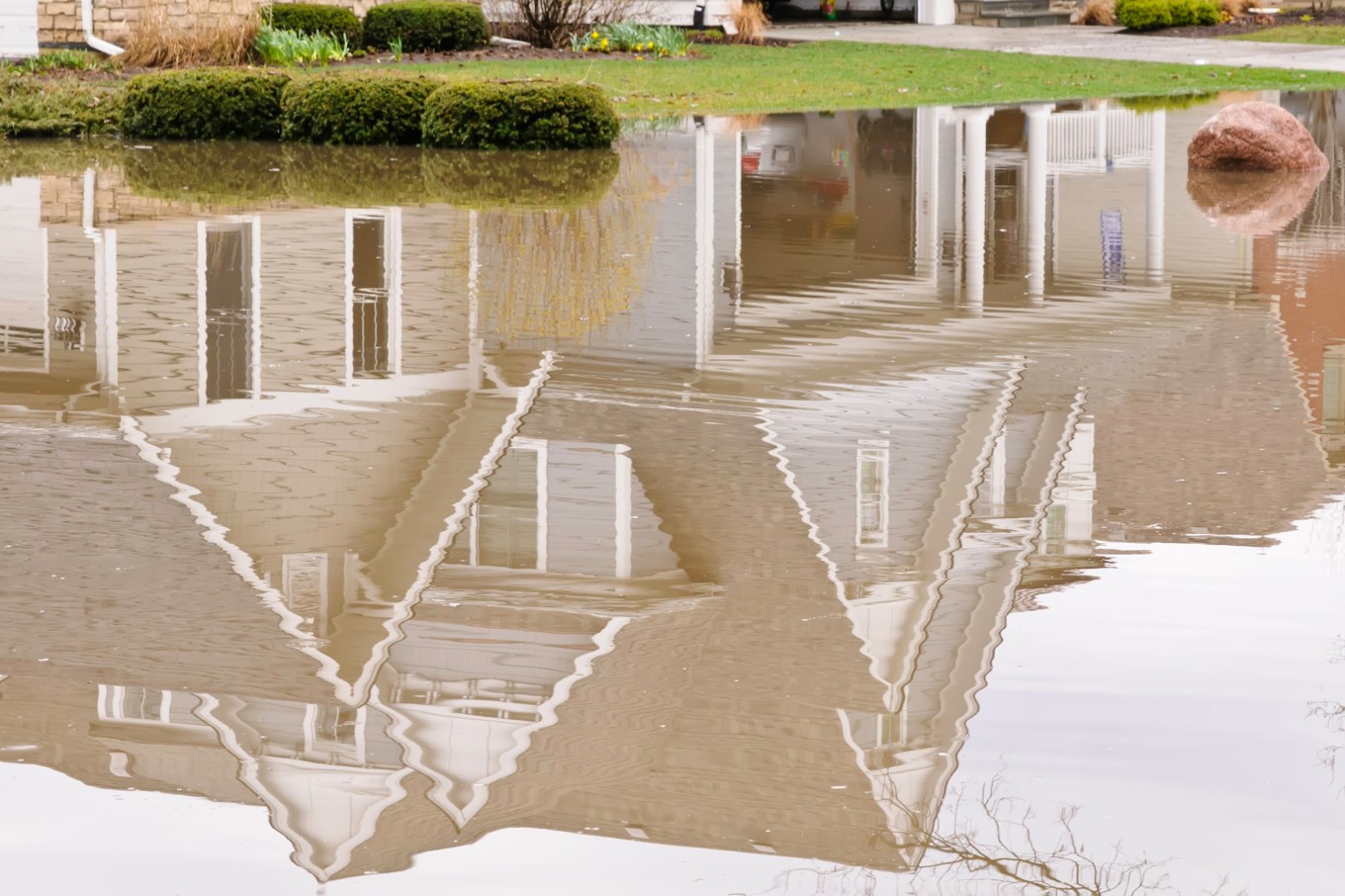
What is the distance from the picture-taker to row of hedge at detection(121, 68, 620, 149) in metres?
19.3

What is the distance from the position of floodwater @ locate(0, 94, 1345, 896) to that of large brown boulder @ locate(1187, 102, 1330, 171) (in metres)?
4.74

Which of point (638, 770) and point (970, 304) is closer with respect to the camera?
point (638, 770)

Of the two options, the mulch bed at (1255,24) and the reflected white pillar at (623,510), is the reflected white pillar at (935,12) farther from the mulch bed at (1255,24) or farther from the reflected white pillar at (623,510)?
the reflected white pillar at (623,510)

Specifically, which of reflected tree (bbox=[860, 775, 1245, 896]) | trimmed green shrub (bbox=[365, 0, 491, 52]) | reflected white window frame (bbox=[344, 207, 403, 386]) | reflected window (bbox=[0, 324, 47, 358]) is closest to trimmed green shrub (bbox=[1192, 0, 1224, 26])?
trimmed green shrub (bbox=[365, 0, 491, 52])

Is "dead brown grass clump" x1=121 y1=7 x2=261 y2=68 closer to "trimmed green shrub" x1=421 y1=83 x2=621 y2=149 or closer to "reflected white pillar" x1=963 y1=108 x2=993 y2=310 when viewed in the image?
"trimmed green shrub" x1=421 y1=83 x2=621 y2=149

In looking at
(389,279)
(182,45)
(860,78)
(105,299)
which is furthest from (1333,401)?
(182,45)

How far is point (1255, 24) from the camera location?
39.7 meters

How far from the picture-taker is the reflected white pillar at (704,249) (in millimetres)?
10414

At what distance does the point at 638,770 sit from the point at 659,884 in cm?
61

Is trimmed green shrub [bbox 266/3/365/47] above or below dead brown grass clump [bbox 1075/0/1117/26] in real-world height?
below

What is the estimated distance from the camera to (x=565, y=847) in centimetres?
438

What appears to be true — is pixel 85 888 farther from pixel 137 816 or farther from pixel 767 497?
pixel 767 497

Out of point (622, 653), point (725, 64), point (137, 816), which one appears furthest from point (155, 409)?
point (725, 64)

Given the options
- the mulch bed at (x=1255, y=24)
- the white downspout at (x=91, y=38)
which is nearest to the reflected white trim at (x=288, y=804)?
the white downspout at (x=91, y=38)
